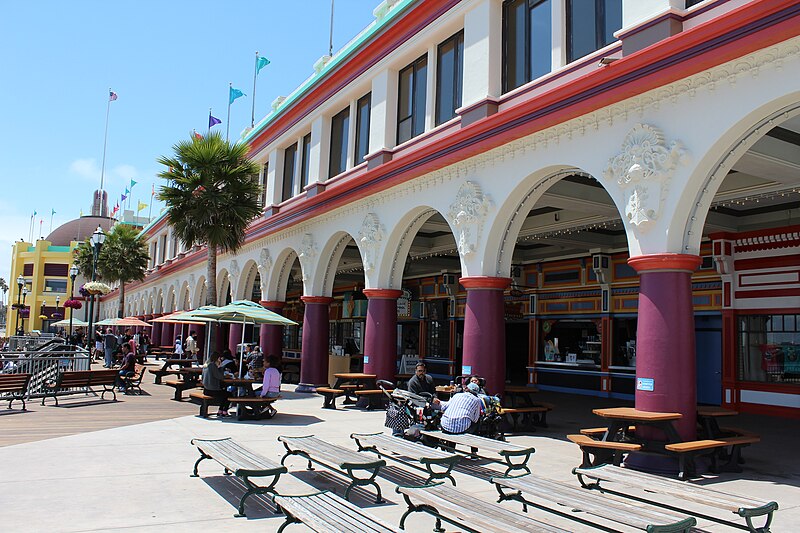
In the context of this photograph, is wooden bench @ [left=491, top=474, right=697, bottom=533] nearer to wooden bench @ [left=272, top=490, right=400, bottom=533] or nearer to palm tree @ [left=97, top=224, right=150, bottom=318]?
wooden bench @ [left=272, top=490, right=400, bottom=533]

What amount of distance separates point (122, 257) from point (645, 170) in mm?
47013

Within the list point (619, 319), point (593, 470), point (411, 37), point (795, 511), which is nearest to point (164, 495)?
point (593, 470)

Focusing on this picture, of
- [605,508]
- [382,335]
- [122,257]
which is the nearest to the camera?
[605,508]

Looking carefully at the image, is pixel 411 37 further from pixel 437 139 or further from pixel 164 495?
pixel 164 495

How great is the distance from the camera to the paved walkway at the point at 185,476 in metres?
6.57

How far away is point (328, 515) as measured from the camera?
5.41 m

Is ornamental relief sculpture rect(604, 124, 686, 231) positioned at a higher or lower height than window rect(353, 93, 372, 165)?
lower

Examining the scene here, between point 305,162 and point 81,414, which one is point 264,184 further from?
point 81,414

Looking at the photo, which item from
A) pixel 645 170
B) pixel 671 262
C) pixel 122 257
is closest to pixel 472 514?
pixel 671 262

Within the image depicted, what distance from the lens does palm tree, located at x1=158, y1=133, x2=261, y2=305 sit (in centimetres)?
2323

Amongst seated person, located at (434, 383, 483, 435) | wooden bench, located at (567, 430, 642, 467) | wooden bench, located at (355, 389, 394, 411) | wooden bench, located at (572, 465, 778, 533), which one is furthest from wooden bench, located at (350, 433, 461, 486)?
wooden bench, located at (355, 389, 394, 411)

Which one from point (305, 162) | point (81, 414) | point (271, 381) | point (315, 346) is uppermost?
point (305, 162)

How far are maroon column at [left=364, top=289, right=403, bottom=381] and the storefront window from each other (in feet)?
29.6

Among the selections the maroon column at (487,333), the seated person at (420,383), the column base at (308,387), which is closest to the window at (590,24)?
the maroon column at (487,333)
